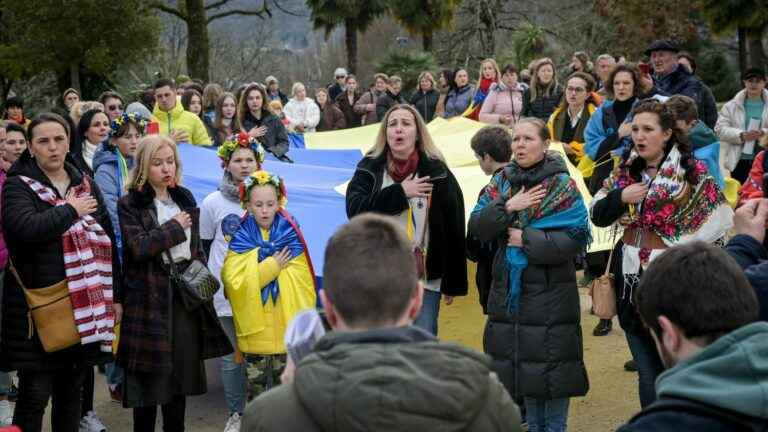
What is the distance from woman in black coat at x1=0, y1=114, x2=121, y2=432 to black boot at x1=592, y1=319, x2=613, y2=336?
4.22 m

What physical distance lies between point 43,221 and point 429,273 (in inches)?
86.1

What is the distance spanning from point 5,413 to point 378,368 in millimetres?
4930

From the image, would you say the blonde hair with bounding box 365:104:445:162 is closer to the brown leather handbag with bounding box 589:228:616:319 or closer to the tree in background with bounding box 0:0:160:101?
the brown leather handbag with bounding box 589:228:616:319

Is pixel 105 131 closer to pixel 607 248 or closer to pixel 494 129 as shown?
pixel 494 129

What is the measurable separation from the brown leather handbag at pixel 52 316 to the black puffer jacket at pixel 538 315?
2261 millimetres

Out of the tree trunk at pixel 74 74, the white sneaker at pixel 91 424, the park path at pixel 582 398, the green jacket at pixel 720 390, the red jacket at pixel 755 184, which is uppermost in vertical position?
the tree trunk at pixel 74 74

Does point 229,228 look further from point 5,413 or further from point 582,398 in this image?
point 582,398

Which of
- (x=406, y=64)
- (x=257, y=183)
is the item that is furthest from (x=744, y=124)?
(x=406, y=64)

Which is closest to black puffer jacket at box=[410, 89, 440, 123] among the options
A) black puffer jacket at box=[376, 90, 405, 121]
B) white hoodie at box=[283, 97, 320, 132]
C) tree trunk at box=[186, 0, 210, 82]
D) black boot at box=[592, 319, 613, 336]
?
black puffer jacket at box=[376, 90, 405, 121]

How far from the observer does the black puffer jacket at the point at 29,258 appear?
16.6ft

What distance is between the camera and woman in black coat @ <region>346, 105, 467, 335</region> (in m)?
5.69

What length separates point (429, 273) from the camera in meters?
5.71

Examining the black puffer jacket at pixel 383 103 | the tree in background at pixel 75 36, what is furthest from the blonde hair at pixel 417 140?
the tree in background at pixel 75 36

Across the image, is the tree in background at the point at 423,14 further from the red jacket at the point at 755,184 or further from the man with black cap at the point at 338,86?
the red jacket at the point at 755,184
